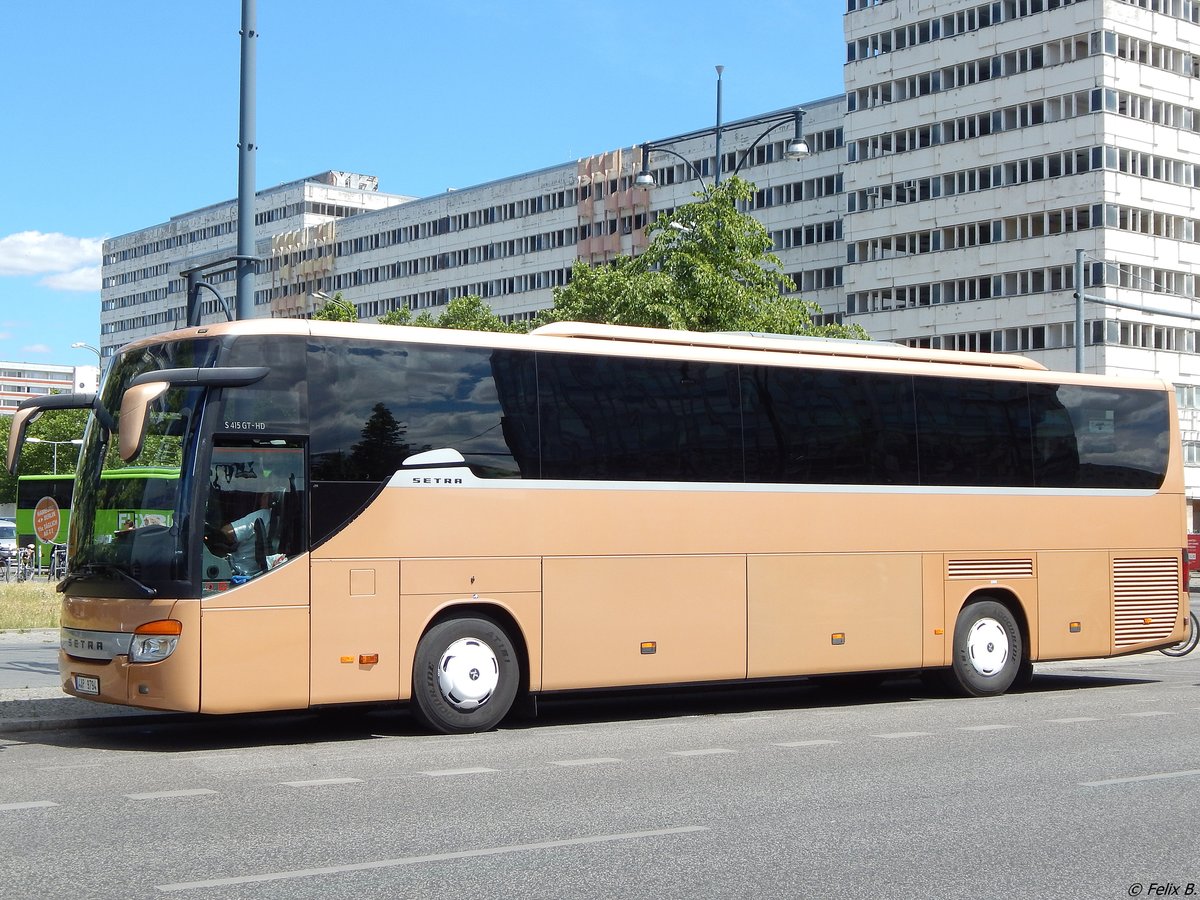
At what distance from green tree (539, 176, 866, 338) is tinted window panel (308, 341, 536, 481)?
18.8 metres

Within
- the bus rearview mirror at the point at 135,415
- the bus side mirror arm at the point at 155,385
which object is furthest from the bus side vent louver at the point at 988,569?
the bus rearview mirror at the point at 135,415

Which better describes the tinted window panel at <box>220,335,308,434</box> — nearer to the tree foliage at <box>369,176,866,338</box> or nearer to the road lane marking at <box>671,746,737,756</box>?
the road lane marking at <box>671,746,737,756</box>

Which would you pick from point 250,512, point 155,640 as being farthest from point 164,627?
point 250,512

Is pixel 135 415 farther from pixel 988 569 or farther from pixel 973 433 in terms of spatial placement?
pixel 988 569

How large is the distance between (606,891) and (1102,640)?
12.4m

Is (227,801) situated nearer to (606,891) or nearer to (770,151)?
(606,891)

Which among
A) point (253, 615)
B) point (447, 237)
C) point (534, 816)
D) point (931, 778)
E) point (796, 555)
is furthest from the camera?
point (447, 237)

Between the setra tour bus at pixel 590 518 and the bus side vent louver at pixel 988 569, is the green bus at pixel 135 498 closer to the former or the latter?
the setra tour bus at pixel 590 518

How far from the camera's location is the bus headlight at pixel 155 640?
12.8 m

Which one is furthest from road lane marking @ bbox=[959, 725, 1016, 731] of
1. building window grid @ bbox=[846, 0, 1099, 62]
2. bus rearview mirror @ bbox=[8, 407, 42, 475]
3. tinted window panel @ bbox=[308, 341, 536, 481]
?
building window grid @ bbox=[846, 0, 1099, 62]

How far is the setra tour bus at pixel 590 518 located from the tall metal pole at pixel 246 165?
291cm

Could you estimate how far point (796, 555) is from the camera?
53.5 ft

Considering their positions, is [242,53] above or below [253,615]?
above

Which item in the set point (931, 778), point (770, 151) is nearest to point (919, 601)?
point (931, 778)
